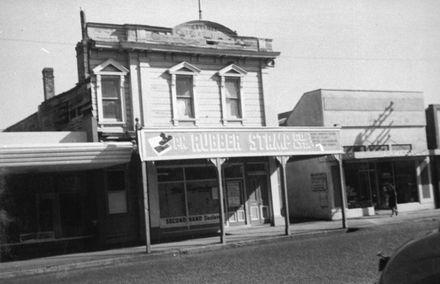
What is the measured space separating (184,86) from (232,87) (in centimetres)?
228

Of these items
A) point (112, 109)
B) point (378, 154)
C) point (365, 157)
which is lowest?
point (365, 157)

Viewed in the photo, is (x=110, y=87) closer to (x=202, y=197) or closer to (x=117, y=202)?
(x=117, y=202)

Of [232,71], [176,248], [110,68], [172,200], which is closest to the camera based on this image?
[176,248]

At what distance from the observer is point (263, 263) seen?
1120cm

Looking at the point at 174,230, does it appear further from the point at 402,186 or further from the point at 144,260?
the point at 402,186

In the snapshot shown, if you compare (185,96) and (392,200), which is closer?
(185,96)

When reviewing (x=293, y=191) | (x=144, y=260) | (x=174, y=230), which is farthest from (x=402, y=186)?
(x=144, y=260)

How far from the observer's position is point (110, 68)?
63.5 feet

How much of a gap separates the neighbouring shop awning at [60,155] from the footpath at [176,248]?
3.00m

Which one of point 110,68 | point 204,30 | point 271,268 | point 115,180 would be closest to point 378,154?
point 204,30

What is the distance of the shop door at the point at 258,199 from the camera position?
22.1 meters

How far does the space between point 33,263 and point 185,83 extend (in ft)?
30.6

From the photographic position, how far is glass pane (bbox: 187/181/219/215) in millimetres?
20906

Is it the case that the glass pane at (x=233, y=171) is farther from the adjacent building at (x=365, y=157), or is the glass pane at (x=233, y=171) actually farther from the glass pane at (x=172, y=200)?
the adjacent building at (x=365, y=157)
